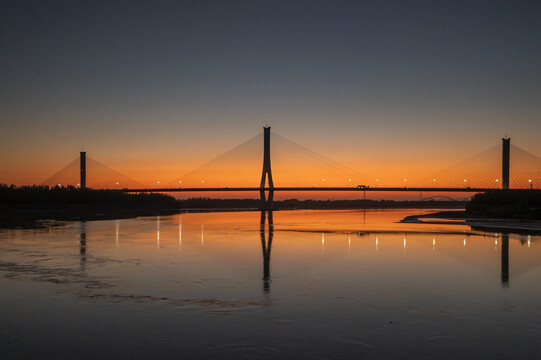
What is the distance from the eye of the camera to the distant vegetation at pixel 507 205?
4419 centimetres

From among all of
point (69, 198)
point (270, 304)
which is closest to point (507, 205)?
point (270, 304)

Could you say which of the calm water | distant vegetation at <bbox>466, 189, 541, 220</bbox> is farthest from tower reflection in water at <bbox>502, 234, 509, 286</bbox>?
distant vegetation at <bbox>466, 189, 541, 220</bbox>

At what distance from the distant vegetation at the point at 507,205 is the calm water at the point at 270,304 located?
26381 mm

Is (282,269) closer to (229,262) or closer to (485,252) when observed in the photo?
(229,262)

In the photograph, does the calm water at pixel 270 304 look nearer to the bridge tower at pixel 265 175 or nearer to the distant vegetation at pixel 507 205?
the distant vegetation at pixel 507 205

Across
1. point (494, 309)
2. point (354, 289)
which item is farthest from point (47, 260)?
point (494, 309)

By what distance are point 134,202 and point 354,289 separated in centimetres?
8181

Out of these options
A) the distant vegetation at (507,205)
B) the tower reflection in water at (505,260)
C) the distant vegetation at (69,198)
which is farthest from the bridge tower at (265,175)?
the tower reflection in water at (505,260)

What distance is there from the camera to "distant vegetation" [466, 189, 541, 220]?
44.2 m

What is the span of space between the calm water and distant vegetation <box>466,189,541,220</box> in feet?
86.6

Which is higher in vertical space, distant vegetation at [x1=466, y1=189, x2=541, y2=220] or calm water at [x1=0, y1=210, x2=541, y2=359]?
distant vegetation at [x1=466, y1=189, x2=541, y2=220]

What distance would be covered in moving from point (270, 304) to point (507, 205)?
4475cm

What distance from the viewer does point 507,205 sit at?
4894 cm

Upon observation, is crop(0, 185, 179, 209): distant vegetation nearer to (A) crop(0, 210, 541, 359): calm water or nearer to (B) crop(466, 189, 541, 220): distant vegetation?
(B) crop(466, 189, 541, 220): distant vegetation
